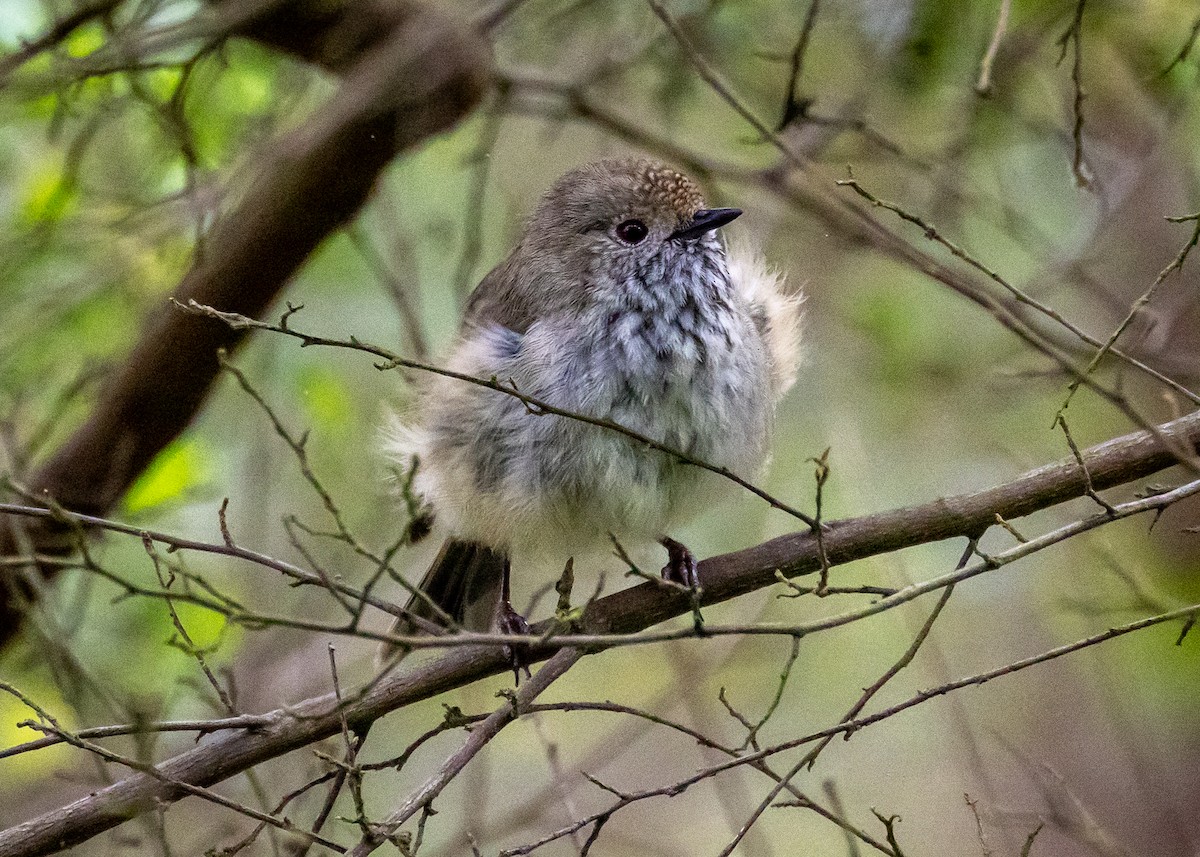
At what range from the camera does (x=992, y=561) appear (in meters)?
2.55

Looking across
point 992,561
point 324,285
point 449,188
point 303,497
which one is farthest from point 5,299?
point 992,561

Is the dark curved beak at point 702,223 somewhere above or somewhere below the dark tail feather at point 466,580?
above

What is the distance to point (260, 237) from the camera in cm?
407

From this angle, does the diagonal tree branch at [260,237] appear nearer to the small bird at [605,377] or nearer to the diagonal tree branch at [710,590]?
the small bird at [605,377]

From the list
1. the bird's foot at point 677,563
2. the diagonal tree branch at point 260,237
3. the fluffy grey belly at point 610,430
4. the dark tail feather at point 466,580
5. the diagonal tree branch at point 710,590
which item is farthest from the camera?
the dark tail feather at point 466,580

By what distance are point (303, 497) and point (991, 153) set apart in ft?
11.4

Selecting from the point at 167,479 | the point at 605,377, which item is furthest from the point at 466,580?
the point at 605,377

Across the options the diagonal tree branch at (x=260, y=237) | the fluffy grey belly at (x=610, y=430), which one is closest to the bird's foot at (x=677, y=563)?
the fluffy grey belly at (x=610, y=430)

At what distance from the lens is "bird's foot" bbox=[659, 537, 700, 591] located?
381 centimetres

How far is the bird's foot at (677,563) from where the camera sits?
12.5 ft

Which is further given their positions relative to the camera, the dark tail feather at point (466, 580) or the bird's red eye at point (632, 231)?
the dark tail feather at point (466, 580)

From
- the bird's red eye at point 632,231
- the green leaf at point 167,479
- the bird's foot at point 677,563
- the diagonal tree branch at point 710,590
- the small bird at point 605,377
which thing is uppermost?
the green leaf at point 167,479

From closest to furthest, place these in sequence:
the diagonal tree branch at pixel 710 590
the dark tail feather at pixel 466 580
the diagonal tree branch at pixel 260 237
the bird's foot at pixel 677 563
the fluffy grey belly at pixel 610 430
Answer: the diagonal tree branch at pixel 710 590 < the fluffy grey belly at pixel 610 430 < the bird's foot at pixel 677 563 < the diagonal tree branch at pixel 260 237 < the dark tail feather at pixel 466 580

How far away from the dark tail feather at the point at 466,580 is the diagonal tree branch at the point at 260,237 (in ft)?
3.24
